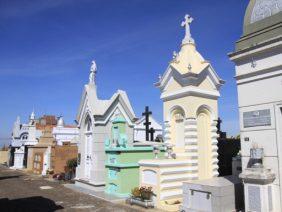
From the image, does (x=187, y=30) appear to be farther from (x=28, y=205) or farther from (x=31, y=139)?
(x=31, y=139)

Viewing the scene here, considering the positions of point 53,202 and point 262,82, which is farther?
point 53,202

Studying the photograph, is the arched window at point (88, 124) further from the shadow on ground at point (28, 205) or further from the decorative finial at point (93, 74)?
the shadow on ground at point (28, 205)

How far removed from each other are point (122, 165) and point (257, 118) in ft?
23.0

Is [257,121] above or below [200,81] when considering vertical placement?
below

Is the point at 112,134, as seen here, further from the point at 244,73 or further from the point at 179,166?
the point at 244,73

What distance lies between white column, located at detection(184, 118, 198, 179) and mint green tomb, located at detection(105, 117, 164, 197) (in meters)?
2.89

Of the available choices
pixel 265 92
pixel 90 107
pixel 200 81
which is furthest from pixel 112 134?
pixel 265 92

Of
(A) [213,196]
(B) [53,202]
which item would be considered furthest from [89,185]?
(A) [213,196]

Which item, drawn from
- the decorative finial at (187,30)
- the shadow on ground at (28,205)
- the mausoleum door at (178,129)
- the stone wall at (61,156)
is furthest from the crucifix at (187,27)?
the stone wall at (61,156)

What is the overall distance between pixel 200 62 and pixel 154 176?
5.39 metres

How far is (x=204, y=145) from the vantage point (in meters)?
12.8

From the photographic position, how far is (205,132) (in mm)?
13008

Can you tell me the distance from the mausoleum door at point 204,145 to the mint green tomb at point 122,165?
2852 millimetres

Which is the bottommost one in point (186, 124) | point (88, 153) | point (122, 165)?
point (122, 165)
